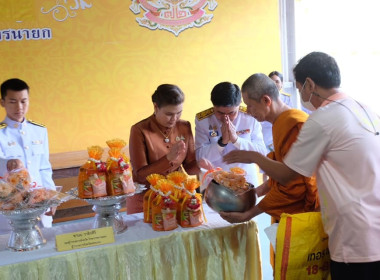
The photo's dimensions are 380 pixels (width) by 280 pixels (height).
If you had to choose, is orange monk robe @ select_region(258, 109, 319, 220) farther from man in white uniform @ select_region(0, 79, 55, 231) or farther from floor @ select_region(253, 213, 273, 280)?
man in white uniform @ select_region(0, 79, 55, 231)

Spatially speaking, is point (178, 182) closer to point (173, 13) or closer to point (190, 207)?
point (190, 207)

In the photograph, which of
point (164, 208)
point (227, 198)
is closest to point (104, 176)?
point (164, 208)

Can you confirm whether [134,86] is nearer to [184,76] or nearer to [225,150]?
[184,76]

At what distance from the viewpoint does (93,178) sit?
1896mm

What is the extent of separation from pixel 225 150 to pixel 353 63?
11.8ft

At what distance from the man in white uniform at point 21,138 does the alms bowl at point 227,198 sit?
1.10 meters

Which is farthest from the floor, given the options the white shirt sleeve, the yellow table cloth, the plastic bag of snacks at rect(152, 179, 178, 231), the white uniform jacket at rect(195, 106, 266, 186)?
the white shirt sleeve

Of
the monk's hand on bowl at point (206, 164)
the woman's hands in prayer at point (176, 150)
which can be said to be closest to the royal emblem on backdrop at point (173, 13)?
the monk's hand on bowl at point (206, 164)

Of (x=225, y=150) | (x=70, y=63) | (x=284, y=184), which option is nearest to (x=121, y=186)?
(x=284, y=184)

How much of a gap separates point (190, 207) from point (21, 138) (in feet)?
4.16

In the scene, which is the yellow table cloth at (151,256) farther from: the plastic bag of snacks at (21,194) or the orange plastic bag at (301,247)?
the orange plastic bag at (301,247)

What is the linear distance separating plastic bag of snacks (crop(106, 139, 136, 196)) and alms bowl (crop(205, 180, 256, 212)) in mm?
336

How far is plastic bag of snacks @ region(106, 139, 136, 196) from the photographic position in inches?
75.5

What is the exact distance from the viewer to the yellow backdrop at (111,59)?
4.48m
